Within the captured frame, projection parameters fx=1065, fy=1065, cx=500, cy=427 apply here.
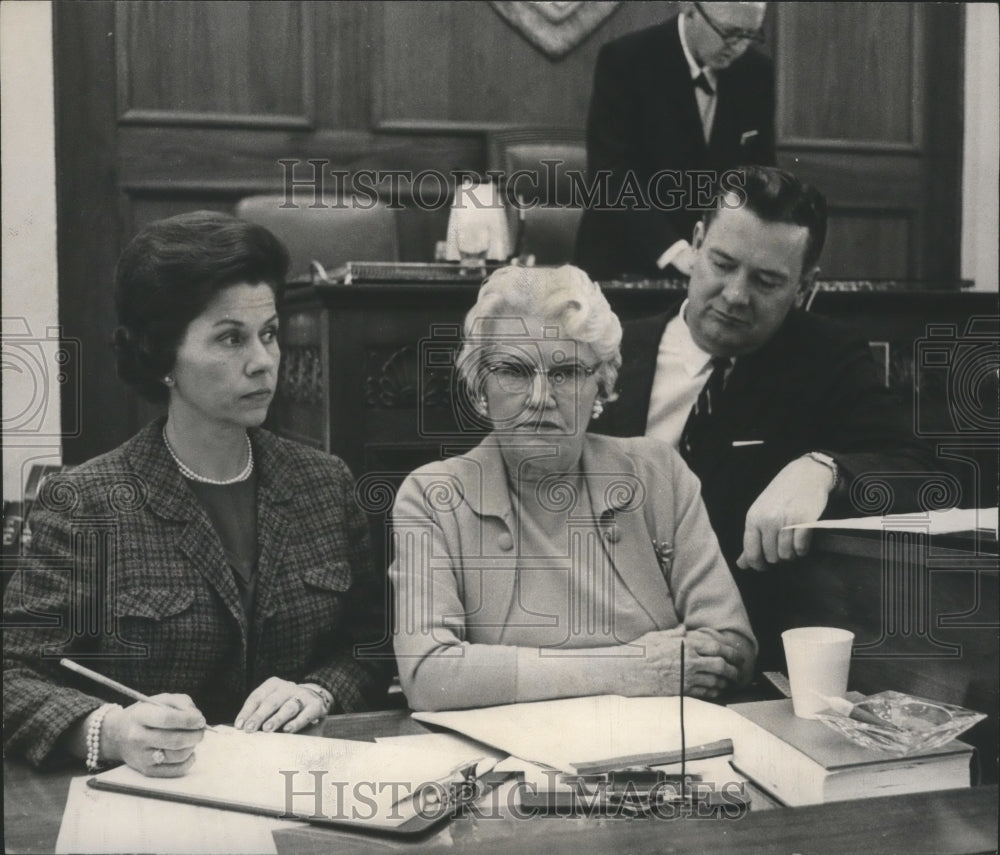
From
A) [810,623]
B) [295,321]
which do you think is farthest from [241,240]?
[810,623]

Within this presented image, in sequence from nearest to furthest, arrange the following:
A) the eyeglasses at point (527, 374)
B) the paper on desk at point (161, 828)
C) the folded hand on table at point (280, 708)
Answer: the paper on desk at point (161, 828) → the folded hand on table at point (280, 708) → the eyeglasses at point (527, 374)

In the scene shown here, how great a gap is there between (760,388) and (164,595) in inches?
33.3

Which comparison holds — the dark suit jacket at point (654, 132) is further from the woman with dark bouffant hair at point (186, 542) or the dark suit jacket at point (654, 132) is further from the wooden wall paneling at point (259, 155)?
the woman with dark bouffant hair at point (186, 542)

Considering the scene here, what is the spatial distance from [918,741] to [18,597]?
3.32 ft

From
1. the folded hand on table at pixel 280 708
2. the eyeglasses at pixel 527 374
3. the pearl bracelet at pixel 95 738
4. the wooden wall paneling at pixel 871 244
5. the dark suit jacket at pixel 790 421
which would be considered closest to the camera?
the pearl bracelet at pixel 95 738

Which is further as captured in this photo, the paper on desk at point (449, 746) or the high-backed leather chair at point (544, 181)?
the high-backed leather chair at point (544, 181)

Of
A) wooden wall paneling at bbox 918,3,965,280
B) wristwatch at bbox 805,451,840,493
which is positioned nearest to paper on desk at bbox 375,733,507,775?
wristwatch at bbox 805,451,840,493

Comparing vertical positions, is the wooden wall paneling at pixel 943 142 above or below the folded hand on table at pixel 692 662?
above

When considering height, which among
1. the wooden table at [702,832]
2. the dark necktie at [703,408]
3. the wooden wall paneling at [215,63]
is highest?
the wooden wall paneling at [215,63]

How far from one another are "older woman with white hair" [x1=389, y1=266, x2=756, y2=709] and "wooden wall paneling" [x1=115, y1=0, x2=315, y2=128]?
0.39 m

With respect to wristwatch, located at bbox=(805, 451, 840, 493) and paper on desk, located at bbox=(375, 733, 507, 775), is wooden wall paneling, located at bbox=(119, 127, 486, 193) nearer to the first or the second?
wristwatch, located at bbox=(805, 451, 840, 493)

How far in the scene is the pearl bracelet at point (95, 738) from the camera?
114cm

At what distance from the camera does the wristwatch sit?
58.1 inches

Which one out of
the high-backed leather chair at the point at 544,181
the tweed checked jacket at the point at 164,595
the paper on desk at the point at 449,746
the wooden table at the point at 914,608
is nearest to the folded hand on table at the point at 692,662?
the wooden table at the point at 914,608
